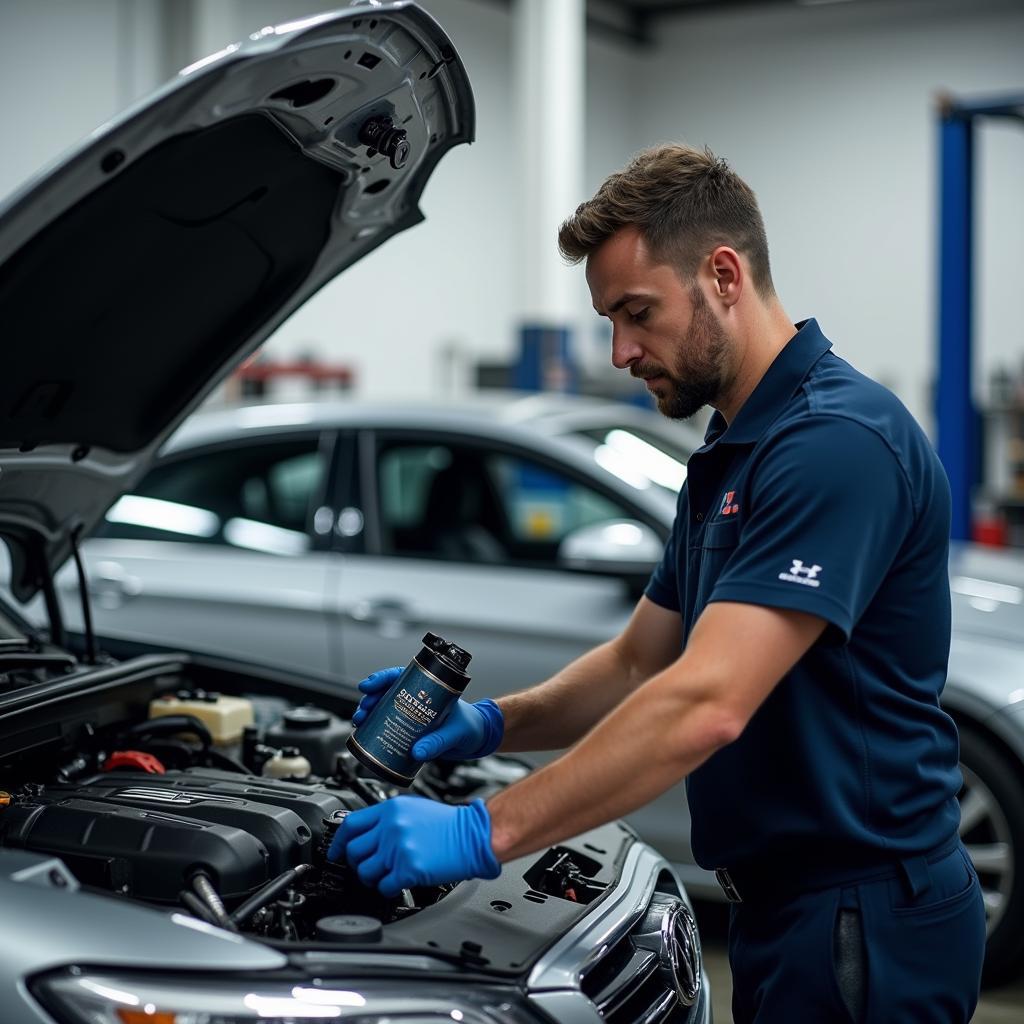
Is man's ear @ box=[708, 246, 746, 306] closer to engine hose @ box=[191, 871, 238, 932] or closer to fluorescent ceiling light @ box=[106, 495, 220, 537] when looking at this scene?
engine hose @ box=[191, 871, 238, 932]

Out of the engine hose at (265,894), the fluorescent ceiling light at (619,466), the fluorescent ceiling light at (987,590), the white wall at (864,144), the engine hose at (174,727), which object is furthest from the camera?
the white wall at (864,144)

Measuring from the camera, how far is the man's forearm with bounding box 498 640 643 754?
7.25 ft

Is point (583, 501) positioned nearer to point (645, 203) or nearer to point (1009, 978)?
point (1009, 978)

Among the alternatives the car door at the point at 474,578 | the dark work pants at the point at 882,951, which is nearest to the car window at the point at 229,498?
the car door at the point at 474,578

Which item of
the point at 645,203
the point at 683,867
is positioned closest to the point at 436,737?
the point at 645,203

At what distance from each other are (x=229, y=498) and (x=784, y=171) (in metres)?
11.8

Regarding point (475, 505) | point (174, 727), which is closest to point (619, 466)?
point (475, 505)

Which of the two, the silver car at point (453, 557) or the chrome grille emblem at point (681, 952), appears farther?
the silver car at point (453, 557)

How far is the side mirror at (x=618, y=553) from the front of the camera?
358cm

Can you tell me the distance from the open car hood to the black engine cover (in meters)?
0.64

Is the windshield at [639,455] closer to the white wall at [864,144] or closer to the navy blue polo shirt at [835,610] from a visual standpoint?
the navy blue polo shirt at [835,610]

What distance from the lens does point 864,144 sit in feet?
47.0

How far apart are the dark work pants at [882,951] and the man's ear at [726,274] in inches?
30.5

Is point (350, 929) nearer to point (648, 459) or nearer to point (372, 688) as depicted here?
point (372, 688)
